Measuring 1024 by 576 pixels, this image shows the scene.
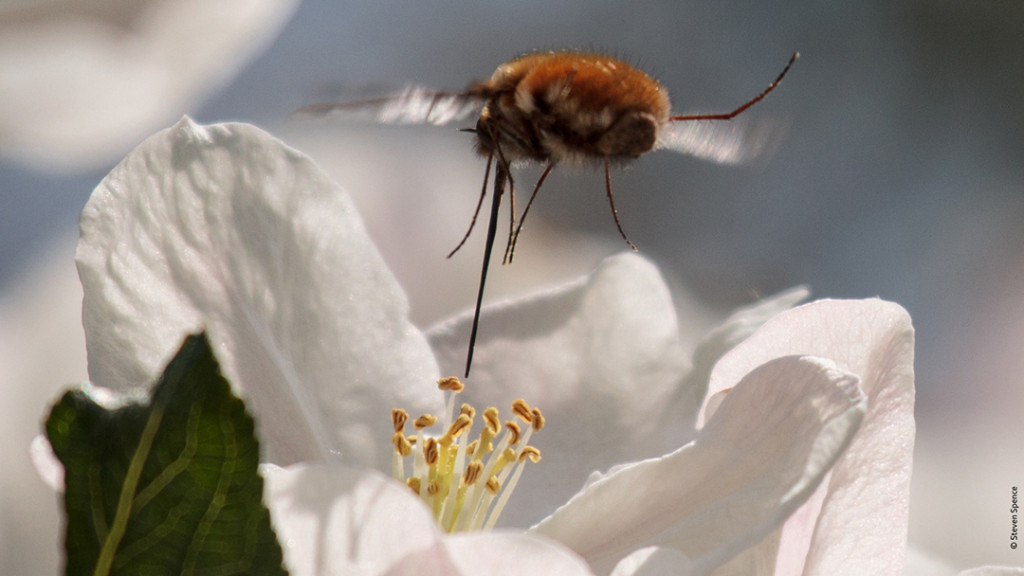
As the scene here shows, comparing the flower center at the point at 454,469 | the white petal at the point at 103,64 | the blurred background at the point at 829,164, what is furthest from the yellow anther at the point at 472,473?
the blurred background at the point at 829,164

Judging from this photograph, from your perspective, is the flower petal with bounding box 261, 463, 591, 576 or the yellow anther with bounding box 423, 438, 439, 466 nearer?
the flower petal with bounding box 261, 463, 591, 576

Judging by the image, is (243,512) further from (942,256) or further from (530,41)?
(942,256)

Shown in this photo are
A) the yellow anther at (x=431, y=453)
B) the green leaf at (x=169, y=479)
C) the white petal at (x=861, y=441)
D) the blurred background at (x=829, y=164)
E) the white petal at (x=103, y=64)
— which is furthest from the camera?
the blurred background at (x=829, y=164)

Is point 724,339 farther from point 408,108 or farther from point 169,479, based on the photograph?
point 169,479

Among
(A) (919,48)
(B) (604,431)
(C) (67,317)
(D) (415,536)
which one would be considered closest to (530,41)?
(A) (919,48)

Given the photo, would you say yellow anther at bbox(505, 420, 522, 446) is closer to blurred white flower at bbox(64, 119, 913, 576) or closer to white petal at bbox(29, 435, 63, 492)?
blurred white flower at bbox(64, 119, 913, 576)

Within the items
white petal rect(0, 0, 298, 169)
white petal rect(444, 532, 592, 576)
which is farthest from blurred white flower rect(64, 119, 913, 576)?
white petal rect(0, 0, 298, 169)

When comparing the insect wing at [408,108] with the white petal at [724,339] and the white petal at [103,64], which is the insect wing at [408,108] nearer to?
the white petal at [724,339]
